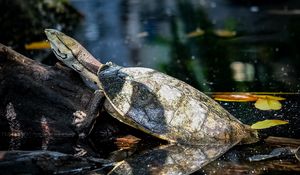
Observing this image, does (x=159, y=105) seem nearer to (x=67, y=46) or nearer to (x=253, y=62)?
(x=67, y=46)

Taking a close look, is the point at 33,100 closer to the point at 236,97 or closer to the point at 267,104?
the point at 236,97

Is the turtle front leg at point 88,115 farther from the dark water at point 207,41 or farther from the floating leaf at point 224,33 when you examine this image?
the floating leaf at point 224,33

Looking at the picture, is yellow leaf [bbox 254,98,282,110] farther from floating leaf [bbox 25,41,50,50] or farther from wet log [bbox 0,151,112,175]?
floating leaf [bbox 25,41,50,50]

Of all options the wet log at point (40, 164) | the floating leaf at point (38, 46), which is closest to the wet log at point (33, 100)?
the wet log at point (40, 164)

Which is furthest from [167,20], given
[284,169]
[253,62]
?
[284,169]

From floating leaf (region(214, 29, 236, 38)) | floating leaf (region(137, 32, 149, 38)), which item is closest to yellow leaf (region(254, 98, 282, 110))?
floating leaf (region(214, 29, 236, 38))

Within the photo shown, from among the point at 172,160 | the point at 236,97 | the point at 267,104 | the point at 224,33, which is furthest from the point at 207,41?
the point at 172,160
